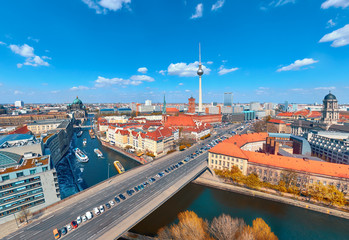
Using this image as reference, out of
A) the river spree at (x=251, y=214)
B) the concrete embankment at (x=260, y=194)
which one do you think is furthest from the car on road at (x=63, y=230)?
the concrete embankment at (x=260, y=194)

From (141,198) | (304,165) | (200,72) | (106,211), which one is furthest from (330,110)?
(106,211)

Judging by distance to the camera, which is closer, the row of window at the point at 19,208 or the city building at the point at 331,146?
the row of window at the point at 19,208

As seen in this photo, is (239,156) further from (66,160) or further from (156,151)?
(66,160)

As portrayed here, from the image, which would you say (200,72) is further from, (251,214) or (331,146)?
(251,214)

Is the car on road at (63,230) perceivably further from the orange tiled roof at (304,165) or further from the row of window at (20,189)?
the orange tiled roof at (304,165)

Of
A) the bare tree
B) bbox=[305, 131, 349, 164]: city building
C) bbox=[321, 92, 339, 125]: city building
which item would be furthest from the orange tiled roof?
bbox=[321, 92, 339, 125]: city building

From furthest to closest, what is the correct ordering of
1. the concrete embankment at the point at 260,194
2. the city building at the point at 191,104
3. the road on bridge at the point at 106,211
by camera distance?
the city building at the point at 191,104 → the concrete embankment at the point at 260,194 → the road on bridge at the point at 106,211
